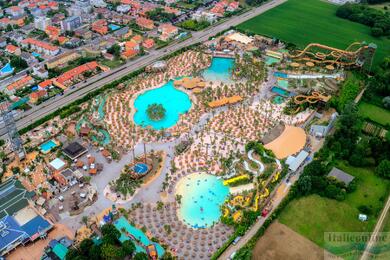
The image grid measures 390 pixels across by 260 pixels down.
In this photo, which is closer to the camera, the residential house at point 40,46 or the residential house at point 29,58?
the residential house at point 29,58

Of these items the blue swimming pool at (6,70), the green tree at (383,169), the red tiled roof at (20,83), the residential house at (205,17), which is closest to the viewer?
the green tree at (383,169)

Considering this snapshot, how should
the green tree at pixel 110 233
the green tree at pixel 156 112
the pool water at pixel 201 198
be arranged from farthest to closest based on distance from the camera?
the green tree at pixel 156 112, the pool water at pixel 201 198, the green tree at pixel 110 233

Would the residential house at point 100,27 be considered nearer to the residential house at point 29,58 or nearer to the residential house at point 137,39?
the residential house at point 137,39

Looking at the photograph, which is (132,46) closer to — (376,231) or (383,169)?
(383,169)

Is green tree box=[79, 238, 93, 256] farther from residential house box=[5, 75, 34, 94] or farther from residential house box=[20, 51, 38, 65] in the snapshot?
residential house box=[20, 51, 38, 65]

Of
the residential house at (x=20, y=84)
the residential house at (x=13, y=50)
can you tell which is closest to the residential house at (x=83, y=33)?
the residential house at (x=13, y=50)

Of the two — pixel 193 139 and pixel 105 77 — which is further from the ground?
pixel 193 139

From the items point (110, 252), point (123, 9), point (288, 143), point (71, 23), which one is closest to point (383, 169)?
point (288, 143)
